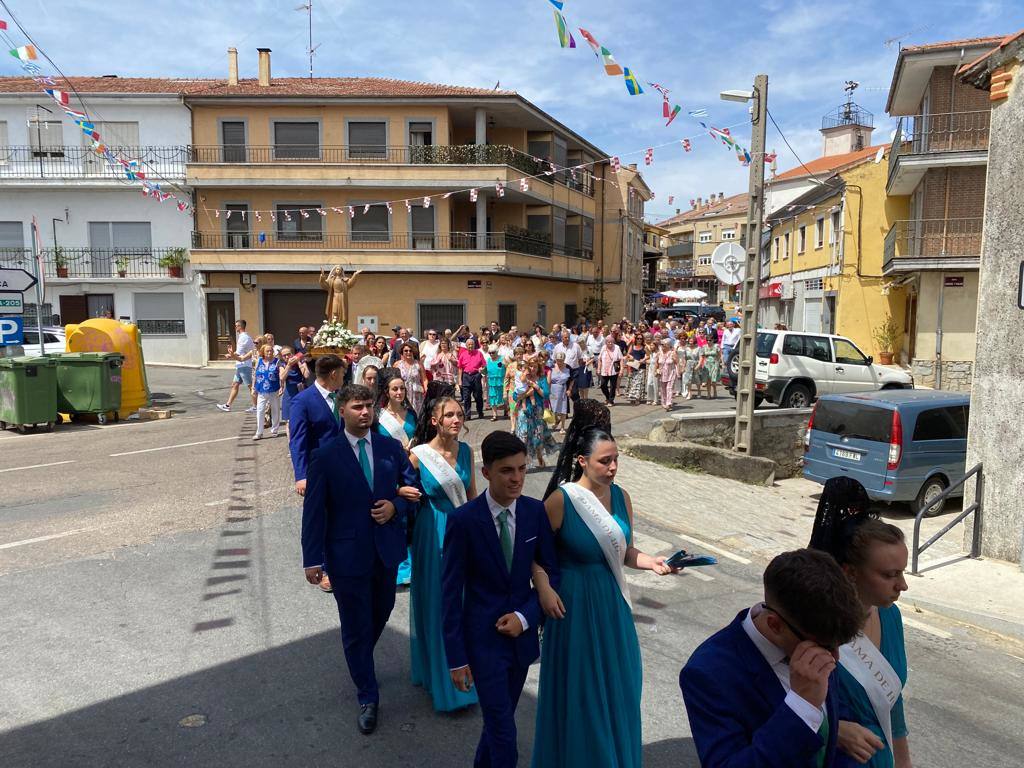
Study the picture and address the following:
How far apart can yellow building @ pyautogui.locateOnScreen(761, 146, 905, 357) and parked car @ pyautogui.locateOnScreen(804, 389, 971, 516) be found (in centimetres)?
1733

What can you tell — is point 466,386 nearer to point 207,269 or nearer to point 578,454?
point 578,454

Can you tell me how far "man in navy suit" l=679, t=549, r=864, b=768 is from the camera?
5.74 feet

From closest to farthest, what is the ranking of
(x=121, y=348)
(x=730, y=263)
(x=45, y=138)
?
(x=730, y=263) < (x=121, y=348) < (x=45, y=138)

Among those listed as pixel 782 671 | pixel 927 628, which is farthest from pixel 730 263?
pixel 782 671

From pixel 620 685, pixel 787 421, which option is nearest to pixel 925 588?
pixel 620 685

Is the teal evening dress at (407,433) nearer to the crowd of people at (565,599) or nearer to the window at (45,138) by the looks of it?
the crowd of people at (565,599)

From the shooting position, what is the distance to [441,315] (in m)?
30.0

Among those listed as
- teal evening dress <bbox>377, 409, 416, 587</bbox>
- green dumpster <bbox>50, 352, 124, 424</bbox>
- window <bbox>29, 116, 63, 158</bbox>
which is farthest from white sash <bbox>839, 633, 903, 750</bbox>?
window <bbox>29, 116, 63, 158</bbox>

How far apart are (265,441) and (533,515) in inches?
435

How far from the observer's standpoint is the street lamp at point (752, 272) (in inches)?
458

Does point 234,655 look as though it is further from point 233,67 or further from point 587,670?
point 233,67

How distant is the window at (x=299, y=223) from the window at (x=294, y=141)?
2.01m

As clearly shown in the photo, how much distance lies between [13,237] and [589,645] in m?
34.9

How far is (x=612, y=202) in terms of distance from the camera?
40.1m
